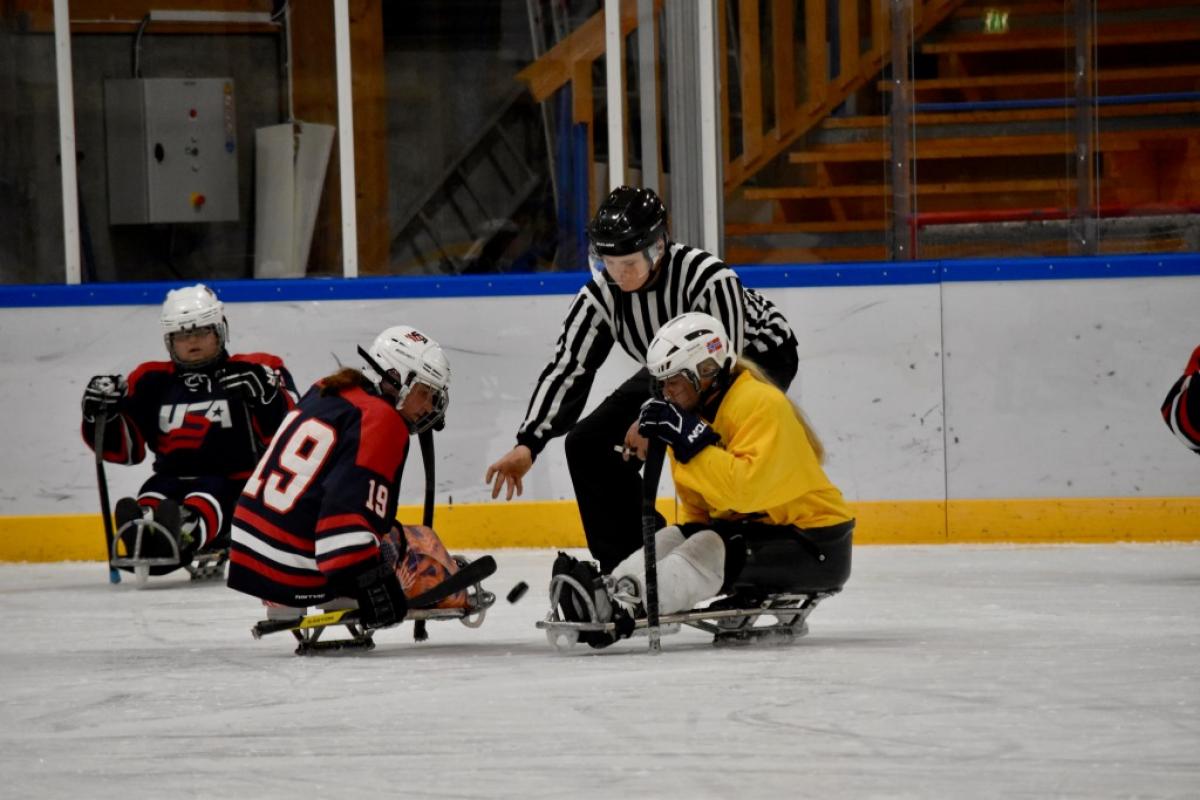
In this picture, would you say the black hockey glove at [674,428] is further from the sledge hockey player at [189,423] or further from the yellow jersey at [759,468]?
the sledge hockey player at [189,423]

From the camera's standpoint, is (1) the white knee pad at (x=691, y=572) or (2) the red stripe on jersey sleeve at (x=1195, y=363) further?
(2) the red stripe on jersey sleeve at (x=1195, y=363)

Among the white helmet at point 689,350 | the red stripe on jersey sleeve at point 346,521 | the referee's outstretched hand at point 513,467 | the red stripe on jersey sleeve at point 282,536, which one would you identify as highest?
the white helmet at point 689,350

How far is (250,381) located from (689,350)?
99.6 inches

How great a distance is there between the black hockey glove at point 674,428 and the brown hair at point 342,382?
0.74 meters

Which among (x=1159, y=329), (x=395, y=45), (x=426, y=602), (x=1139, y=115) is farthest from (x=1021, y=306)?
(x=426, y=602)

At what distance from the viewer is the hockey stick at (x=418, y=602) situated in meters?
4.41

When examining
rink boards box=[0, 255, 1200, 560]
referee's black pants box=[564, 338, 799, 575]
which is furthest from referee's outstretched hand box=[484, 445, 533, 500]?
rink boards box=[0, 255, 1200, 560]

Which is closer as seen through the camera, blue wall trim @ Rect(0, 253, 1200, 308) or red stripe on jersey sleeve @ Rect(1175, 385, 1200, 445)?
red stripe on jersey sleeve @ Rect(1175, 385, 1200, 445)

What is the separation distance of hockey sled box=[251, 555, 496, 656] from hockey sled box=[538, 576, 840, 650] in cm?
22

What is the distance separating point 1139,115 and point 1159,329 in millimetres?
915

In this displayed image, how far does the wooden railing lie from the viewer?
7.34 meters

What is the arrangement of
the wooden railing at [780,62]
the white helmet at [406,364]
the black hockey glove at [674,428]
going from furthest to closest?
the wooden railing at [780,62], the white helmet at [406,364], the black hockey glove at [674,428]

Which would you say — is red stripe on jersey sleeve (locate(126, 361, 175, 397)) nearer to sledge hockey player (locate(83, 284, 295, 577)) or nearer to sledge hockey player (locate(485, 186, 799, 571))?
sledge hockey player (locate(83, 284, 295, 577))

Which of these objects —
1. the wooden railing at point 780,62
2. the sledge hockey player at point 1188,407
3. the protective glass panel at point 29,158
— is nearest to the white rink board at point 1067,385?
the wooden railing at point 780,62
